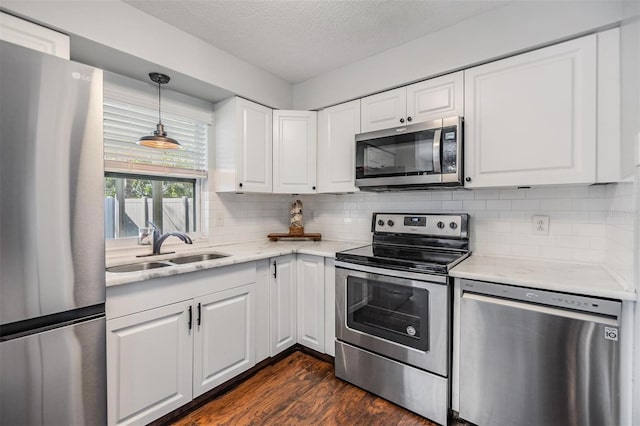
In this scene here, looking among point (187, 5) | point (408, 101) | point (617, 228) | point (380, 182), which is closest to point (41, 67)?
point (187, 5)

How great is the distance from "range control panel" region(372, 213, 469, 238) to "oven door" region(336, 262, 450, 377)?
586 millimetres

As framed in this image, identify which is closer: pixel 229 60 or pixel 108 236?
pixel 108 236

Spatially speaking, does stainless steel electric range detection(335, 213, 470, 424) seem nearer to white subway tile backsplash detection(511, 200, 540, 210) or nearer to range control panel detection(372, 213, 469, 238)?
range control panel detection(372, 213, 469, 238)

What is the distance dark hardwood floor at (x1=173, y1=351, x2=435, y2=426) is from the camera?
5.46ft

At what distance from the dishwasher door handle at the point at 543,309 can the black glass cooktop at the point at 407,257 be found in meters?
0.21

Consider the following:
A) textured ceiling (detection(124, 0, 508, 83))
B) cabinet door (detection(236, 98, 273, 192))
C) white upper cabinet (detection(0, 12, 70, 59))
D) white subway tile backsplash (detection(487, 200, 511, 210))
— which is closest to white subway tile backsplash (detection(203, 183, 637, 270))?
white subway tile backsplash (detection(487, 200, 511, 210))

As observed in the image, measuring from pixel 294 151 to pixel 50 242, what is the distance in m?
1.86

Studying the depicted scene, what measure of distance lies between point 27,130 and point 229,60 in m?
1.55

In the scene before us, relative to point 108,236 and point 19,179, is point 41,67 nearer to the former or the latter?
point 19,179

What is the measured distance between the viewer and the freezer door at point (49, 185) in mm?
958

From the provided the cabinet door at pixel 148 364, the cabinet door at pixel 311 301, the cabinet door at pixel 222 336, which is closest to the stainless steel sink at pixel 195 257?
the cabinet door at pixel 222 336

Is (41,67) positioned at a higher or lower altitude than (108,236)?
higher

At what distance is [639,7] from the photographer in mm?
1213

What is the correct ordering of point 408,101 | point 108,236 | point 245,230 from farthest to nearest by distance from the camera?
point 245,230 < point 408,101 < point 108,236
